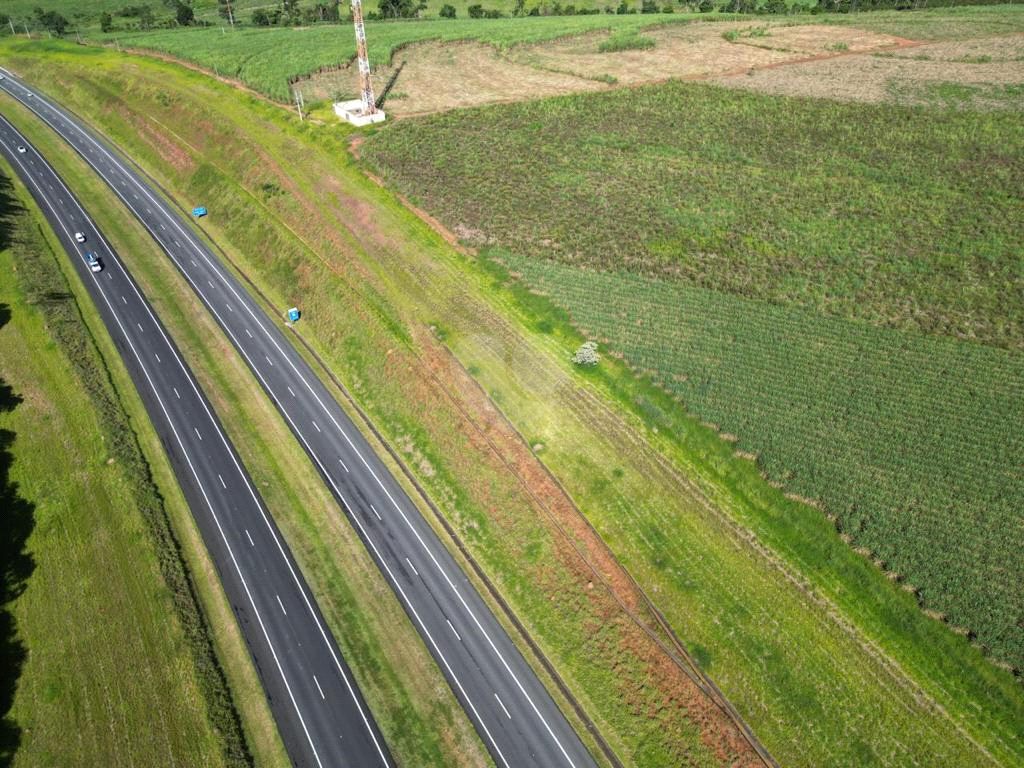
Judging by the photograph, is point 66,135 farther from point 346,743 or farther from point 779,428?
point 779,428

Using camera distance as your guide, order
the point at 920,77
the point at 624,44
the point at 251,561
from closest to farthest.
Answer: the point at 251,561 < the point at 920,77 < the point at 624,44

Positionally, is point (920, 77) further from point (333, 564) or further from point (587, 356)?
point (333, 564)

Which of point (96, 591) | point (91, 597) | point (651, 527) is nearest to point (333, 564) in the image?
point (96, 591)

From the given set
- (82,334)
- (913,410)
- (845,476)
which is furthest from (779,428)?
(82,334)

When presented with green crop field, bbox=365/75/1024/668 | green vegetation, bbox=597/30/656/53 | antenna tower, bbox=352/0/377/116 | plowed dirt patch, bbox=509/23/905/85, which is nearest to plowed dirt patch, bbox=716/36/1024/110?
plowed dirt patch, bbox=509/23/905/85

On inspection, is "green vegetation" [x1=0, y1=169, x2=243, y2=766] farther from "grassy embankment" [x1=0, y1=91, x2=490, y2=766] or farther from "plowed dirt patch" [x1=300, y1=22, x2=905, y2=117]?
"plowed dirt patch" [x1=300, y1=22, x2=905, y2=117]
